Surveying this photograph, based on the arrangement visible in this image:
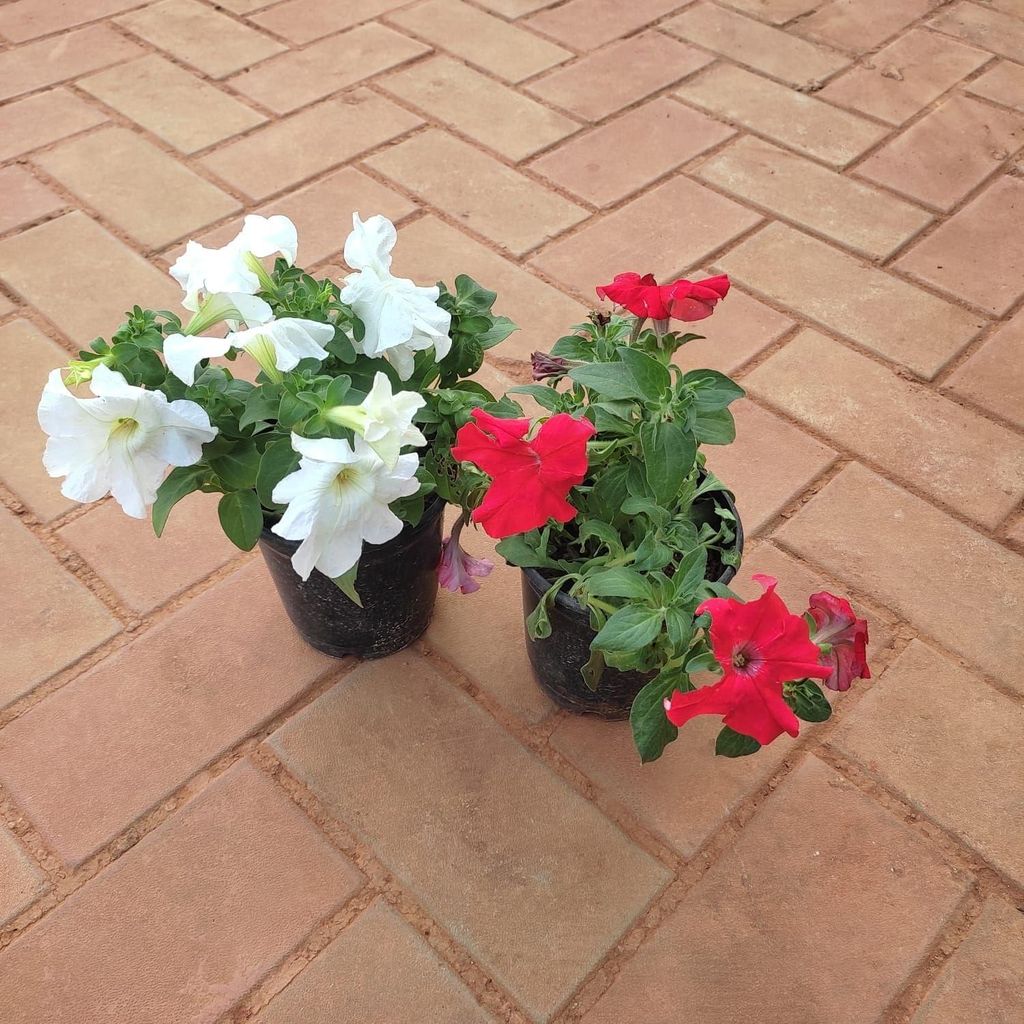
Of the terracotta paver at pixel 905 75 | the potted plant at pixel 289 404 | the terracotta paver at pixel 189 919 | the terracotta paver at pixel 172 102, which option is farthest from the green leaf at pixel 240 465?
the terracotta paver at pixel 905 75

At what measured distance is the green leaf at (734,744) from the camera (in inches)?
42.6

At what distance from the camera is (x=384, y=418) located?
955 millimetres

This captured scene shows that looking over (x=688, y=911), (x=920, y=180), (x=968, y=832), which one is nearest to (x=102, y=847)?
(x=688, y=911)

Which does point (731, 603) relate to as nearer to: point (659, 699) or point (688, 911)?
point (659, 699)

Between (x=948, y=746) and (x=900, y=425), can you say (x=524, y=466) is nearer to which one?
(x=948, y=746)

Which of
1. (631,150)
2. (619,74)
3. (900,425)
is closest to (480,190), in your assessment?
(631,150)

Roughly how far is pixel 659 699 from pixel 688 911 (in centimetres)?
34

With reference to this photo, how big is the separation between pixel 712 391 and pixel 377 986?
80cm

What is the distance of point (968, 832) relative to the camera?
1.31m

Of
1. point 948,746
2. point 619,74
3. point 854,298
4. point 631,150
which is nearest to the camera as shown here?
point 948,746

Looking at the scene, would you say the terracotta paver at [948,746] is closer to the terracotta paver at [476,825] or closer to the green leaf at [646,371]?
the terracotta paver at [476,825]

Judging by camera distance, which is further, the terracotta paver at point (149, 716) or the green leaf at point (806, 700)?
the terracotta paver at point (149, 716)

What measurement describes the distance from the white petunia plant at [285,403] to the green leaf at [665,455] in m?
0.24

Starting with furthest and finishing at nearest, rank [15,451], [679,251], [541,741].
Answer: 1. [679,251]
2. [15,451]
3. [541,741]
